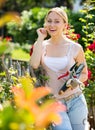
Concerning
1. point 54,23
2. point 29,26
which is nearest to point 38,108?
point 54,23

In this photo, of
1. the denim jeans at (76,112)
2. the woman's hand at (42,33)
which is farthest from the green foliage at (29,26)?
the denim jeans at (76,112)

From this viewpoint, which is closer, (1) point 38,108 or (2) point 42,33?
(1) point 38,108

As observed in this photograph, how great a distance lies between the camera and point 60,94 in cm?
387

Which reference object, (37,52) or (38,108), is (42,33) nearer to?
(37,52)

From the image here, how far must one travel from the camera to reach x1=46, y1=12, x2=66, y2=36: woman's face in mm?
3927

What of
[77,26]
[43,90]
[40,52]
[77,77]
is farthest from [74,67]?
[77,26]

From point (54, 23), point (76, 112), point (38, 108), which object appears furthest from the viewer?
point (54, 23)

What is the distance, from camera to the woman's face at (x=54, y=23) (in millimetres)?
3927

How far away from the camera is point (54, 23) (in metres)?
3.93

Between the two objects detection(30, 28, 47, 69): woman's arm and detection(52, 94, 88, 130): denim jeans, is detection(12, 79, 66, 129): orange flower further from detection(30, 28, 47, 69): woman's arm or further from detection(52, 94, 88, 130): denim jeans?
detection(30, 28, 47, 69): woman's arm

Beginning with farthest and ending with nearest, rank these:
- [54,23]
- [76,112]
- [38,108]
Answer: [54,23] → [76,112] → [38,108]

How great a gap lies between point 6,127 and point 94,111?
422 centimetres

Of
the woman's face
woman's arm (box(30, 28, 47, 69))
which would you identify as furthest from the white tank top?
the woman's face

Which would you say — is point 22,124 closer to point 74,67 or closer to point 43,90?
point 43,90
